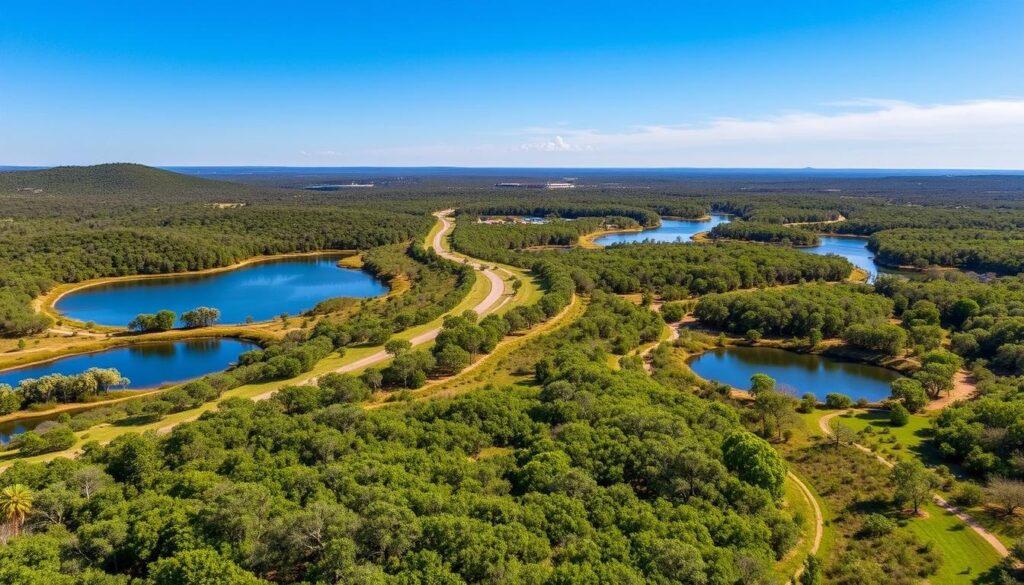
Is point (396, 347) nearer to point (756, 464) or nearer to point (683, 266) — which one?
point (756, 464)

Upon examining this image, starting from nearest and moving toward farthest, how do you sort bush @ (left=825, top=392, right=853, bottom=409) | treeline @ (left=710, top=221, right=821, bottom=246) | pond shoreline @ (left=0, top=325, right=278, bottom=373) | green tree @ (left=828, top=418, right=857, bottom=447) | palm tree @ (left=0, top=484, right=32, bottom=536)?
palm tree @ (left=0, top=484, right=32, bottom=536) → green tree @ (left=828, top=418, right=857, bottom=447) → bush @ (left=825, top=392, right=853, bottom=409) → pond shoreline @ (left=0, top=325, right=278, bottom=373) → treeline @ (left=710, top=221, right=821, bottom=246)

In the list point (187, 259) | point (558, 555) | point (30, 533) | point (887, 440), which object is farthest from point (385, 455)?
point (187, 259)

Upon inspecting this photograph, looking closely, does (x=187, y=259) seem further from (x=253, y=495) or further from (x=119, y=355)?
(x=253, y=495)

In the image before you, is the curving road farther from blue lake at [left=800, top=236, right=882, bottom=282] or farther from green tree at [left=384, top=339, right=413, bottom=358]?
blue lake at [left=800, top=236, right=882, bottom=282]

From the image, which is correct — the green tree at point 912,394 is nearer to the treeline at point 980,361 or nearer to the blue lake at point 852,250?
the treeline at point 980,361

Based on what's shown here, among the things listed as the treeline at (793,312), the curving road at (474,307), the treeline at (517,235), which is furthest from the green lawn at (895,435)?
the treeline at (517,235)

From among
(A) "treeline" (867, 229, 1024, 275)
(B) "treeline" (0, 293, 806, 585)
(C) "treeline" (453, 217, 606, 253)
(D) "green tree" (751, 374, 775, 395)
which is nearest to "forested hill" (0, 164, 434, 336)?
(C) "treeline" (453, 217, 606, 253)
